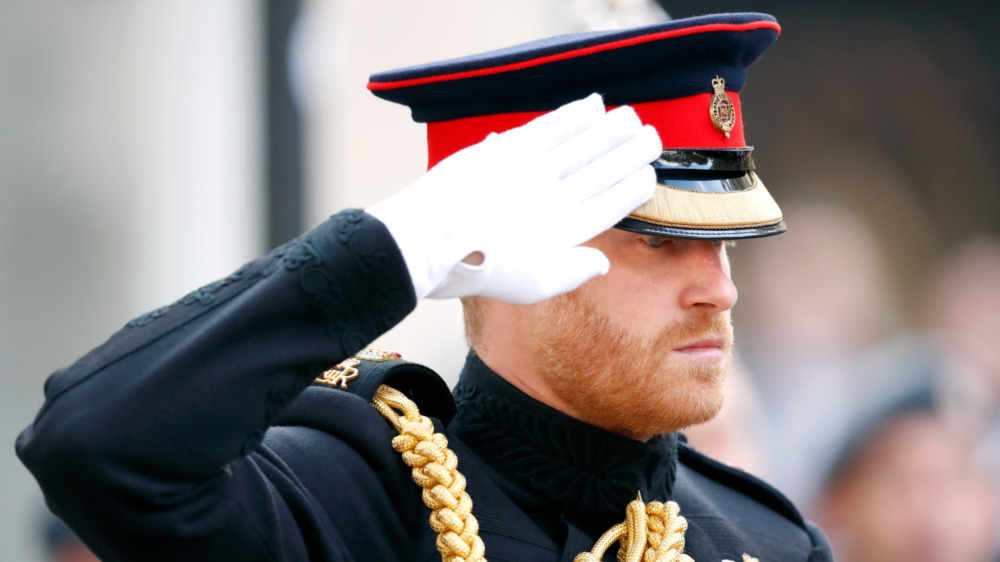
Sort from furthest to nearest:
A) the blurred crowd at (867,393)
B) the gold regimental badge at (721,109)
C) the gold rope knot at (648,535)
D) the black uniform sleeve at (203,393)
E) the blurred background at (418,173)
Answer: the blurred background at (418,173), the blurred crowd at (867,393), the gold regimental badge at (721,109), the gold rope knot at (648,535), the black uniform sleeve at (203,393)

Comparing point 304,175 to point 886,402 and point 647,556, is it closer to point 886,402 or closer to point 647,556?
point 886,402

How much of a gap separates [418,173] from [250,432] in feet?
13.8

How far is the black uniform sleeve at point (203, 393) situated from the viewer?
1.46 m

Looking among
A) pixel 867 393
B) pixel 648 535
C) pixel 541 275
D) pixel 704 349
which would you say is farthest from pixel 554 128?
pixel 867 393

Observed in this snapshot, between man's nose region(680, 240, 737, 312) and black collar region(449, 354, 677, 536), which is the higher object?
man's nose region(680, 240, 737, 312)

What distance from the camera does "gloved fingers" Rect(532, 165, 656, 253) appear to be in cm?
170

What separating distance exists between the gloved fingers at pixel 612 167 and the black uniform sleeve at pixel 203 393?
316mm

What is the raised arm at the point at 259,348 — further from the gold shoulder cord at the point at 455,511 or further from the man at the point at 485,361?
the gold shoulder cord at the point at 455,511

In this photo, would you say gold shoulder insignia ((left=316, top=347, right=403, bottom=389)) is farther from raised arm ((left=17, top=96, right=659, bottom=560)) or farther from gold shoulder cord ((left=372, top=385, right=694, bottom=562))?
raised arm ((left=17, top=96, right=659, bottom=560))

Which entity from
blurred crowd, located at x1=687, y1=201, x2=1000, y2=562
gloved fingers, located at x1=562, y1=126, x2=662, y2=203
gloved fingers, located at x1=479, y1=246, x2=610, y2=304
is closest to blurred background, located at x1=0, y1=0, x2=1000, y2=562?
blurred crowd, located at x1=687, y1=201, x2=1000, y2=562

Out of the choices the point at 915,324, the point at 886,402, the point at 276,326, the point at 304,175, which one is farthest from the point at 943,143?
the point at 276,326

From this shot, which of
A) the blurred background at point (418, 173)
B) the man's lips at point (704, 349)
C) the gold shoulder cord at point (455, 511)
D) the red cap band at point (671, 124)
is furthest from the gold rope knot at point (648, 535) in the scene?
the blurred background at point (418, 173)

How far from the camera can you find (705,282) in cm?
202

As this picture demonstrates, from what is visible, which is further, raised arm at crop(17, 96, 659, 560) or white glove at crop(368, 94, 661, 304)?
white glove at crop(368, 94, 661, 304)
